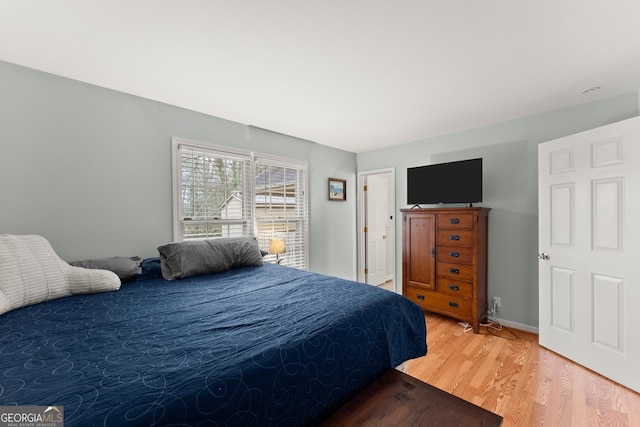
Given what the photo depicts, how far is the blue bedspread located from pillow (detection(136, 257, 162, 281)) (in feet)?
1.42

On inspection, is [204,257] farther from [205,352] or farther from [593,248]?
[593,248]

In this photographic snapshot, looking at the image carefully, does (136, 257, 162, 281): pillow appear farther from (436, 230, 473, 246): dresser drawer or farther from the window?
(436, 230, 473, 246): dresser drawer

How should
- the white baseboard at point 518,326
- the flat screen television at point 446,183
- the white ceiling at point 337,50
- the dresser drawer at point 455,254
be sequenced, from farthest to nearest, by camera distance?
the flat screen television at point 446,183
the dresser drawer at point 455,254
the white baseboard at point 518,326
the white ceiling at point 337,50

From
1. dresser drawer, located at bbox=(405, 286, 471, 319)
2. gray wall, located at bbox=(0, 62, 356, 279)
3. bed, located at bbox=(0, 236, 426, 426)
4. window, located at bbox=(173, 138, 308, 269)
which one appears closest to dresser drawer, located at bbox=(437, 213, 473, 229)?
dresser drawer, located at bbox=(405, 286, 471, 319)

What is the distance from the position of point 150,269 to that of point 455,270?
3181mm

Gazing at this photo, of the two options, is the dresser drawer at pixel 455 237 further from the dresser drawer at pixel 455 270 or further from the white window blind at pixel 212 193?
the white window blind at pixel 212 193

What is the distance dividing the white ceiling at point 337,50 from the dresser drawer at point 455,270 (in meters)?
1.75

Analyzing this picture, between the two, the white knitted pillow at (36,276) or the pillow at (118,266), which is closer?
the white knitted pillow at (36,276)

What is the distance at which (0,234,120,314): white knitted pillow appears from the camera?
4.75ft

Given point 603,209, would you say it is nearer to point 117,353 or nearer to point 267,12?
point 267,12

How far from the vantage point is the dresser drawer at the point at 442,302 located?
3078 millimetres

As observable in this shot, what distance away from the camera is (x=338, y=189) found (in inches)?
171

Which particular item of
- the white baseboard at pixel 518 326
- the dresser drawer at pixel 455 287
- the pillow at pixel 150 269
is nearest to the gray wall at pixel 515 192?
the white baseboard at pixel 518 326

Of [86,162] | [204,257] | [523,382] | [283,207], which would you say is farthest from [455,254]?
[86,162]
